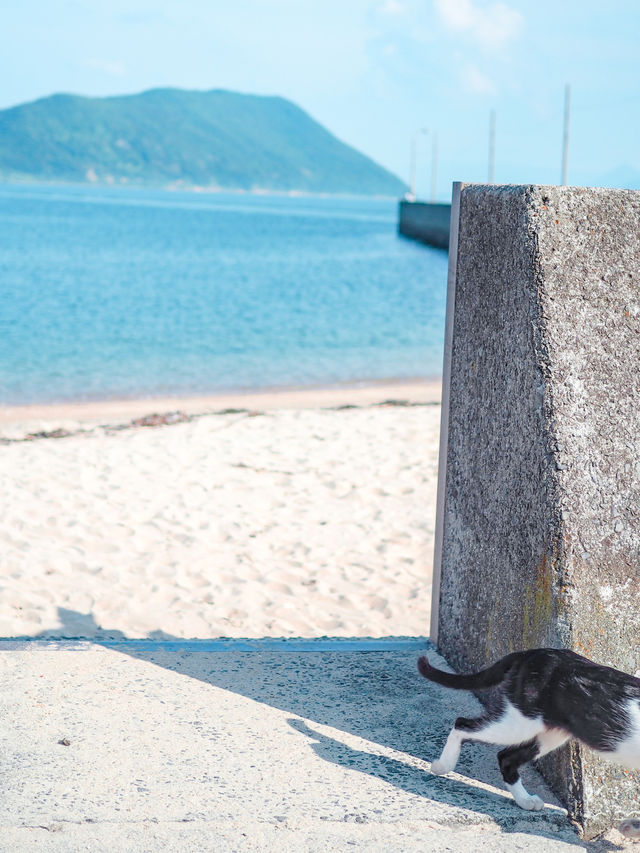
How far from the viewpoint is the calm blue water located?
1602 centimetres

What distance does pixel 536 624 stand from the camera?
2623 millimetres

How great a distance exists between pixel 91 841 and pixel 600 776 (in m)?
1.39

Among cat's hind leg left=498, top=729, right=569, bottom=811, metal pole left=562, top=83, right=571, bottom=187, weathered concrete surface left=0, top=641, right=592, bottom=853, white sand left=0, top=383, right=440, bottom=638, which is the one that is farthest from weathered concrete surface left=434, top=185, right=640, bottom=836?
metal pole left=562, top=83, right=571, bottom=187

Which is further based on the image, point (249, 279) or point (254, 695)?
point (249, 279)

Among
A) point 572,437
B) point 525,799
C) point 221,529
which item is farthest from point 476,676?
point 221,529

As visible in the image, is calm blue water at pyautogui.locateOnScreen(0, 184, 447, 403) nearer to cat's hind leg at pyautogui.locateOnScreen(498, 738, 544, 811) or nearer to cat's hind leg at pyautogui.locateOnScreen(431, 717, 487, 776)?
cat's hind leg at pyautogui.locateOnScreen(431, 717, 487, 776)

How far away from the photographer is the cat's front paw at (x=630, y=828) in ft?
7.39

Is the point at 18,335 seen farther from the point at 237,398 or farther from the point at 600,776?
the point at 600,776

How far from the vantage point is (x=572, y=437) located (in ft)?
8.36

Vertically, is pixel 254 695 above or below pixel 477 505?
below

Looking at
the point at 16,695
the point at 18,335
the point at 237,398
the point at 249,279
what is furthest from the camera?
the point at 249,279

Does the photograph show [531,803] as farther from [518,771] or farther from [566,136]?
[566,136]

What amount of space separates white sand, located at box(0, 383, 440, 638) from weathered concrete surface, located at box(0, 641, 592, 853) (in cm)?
106

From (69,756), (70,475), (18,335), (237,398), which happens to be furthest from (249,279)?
(69,756)
